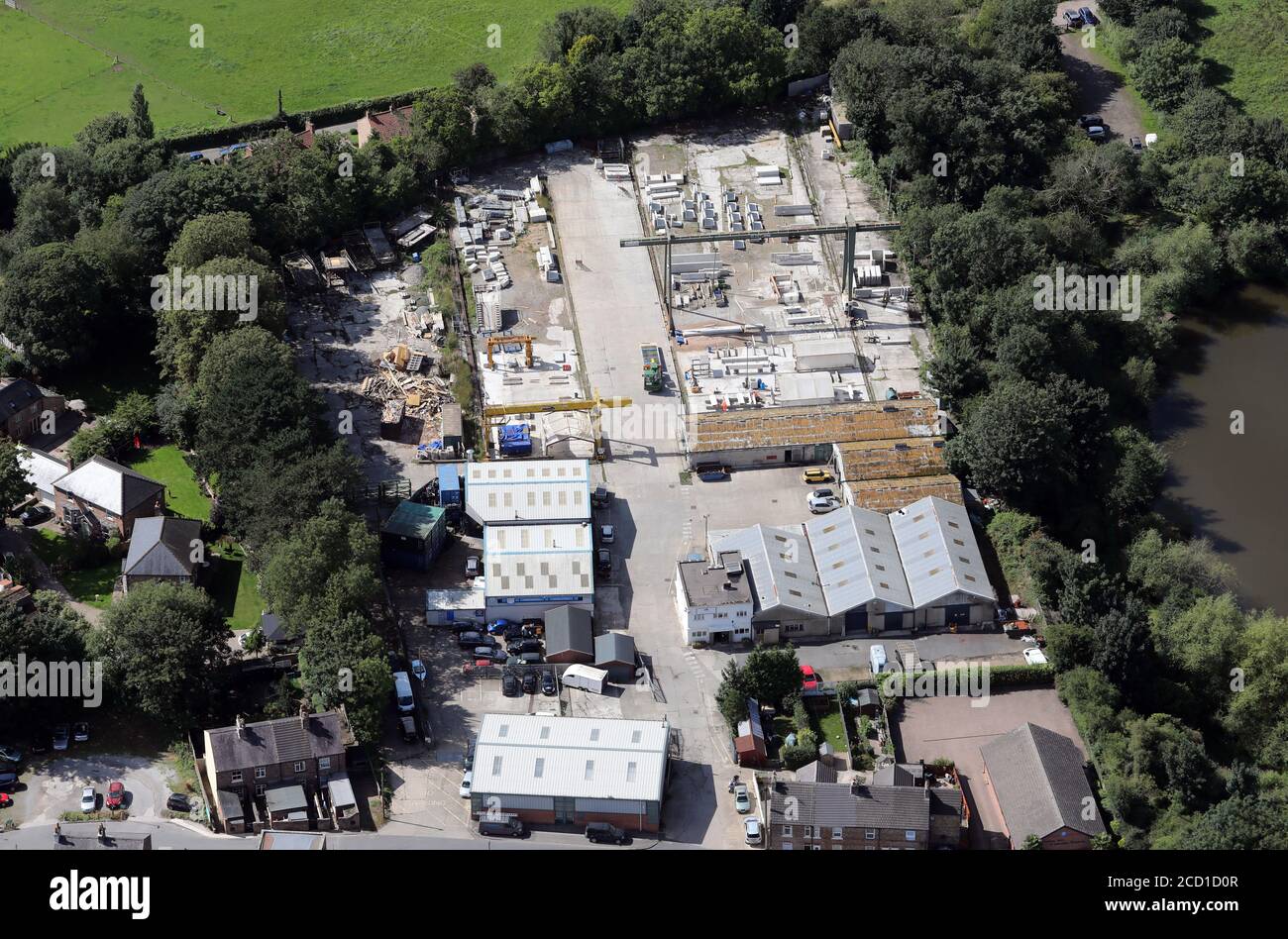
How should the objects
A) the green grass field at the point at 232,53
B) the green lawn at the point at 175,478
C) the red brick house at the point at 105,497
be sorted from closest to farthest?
1. the red brick house at the point at 105,497
2. the green lawn at the point at 175,478
3. the green grass field at the point at 232,53

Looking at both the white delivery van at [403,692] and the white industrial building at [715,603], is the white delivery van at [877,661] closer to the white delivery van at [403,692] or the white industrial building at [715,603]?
the white industrial building at [715,603]

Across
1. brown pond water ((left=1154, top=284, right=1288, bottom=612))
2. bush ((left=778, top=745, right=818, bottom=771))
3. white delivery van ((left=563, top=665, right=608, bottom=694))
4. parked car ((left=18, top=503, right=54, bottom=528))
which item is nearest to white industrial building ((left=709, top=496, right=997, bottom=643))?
bush ((left=778, top=745, right=818, bottom=771))

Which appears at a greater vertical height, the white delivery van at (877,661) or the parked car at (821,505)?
the parked car at (821,505)

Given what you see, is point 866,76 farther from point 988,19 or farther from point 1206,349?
point 1206,349

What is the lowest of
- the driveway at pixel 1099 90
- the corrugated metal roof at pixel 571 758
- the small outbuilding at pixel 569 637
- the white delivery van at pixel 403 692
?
the corrugated metal roof at pixel 571 758

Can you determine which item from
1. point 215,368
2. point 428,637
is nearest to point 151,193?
point 215,368

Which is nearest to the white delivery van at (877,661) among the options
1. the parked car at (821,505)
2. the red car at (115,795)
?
the parked car at (821,505)

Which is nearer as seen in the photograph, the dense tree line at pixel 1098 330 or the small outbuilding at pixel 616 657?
the dense tree line at pixel 1098 330

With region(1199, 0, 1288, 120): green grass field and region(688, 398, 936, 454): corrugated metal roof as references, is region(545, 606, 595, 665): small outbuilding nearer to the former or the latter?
region(688, 398, 936, 454): corrugated metal roof
